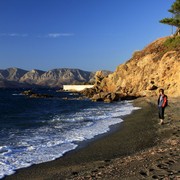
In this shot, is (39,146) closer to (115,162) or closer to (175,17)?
(115,162)

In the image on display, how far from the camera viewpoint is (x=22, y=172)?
10383 millimetres

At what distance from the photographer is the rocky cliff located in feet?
167

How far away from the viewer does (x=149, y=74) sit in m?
61.3

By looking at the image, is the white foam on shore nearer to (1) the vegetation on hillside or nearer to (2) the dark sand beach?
(2) the dark sand beach

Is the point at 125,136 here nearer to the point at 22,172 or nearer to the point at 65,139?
the point at 65,139

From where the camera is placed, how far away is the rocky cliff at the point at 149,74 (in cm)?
5078

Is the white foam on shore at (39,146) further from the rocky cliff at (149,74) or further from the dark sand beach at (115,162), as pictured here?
the rocky cliff at (149,74)

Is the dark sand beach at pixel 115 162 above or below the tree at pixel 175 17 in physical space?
below

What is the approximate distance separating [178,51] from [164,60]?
2.92 metres

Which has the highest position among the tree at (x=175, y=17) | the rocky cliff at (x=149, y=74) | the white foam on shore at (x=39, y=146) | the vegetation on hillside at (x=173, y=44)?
the tree at (x=175, y=17)

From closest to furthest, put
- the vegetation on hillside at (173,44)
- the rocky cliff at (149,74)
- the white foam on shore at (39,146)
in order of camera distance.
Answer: the white foam on shore at (39,146), the rocky cliff at (149,74), the vegetation on hillside at (173,44)

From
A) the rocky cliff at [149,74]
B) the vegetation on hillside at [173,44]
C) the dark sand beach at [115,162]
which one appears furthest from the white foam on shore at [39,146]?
the vegetation on hillside at [173,44]

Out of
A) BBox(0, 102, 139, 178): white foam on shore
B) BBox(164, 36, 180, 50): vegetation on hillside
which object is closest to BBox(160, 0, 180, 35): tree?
BBox(164, 36, 180, 50): vegetation on hillside

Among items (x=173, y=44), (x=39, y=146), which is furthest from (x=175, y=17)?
(x=39, y=146)
